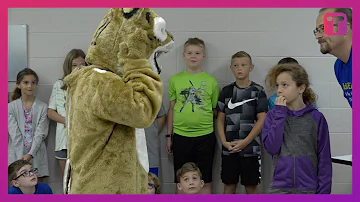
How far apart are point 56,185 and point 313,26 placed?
2.34 metres

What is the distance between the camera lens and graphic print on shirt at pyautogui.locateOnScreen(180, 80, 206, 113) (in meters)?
3.17

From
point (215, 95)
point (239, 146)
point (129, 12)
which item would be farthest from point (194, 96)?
point (129, 12)

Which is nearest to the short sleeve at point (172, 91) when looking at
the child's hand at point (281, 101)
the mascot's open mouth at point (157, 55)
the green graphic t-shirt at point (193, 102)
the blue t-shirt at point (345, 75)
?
the green graphic t-shirt at point (193, 102)

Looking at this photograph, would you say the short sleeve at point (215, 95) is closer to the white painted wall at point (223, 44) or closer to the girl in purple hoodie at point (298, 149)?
the white painted wall at point (223, 44)

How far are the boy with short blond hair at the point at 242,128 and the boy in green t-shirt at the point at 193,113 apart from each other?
3.8 inches

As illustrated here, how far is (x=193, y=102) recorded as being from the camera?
3.18 meters

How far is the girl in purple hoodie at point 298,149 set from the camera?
6.73 feet

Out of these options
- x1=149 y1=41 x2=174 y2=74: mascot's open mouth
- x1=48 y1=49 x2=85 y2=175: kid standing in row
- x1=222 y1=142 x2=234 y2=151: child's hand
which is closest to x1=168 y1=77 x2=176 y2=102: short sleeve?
x1=222 y1=142 x2=234 y2=151: child's hand

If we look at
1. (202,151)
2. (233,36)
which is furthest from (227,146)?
(233,36)

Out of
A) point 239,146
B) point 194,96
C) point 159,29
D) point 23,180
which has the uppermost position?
point 159,29

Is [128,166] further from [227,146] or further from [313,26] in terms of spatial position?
[313,26]

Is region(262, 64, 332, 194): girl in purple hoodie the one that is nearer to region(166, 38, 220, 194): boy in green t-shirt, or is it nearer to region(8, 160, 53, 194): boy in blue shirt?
region(166, 38, 220, 194): boy in green t-shirt

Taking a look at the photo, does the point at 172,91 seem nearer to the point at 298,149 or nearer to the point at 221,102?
the point at 221,102

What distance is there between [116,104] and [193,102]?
186 centimetres
